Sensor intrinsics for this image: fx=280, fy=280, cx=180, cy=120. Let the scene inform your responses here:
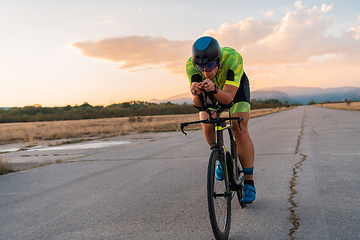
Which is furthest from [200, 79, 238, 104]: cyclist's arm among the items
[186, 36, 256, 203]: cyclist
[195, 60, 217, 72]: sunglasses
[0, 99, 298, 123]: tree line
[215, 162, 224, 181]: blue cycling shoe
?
[0, 99, 298, 123]: tree line

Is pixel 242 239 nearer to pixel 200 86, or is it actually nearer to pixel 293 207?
pixel 293 207

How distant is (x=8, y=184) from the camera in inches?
223

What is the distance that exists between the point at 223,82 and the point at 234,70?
0.30 meters

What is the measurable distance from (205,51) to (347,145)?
7.31 metres

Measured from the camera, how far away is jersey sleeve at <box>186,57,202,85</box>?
2.98m

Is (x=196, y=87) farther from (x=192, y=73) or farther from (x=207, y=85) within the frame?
(x=192, y=73)

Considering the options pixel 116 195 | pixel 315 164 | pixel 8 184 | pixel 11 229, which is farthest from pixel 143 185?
pixel 315 164

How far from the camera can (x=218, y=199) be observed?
8.35 feet

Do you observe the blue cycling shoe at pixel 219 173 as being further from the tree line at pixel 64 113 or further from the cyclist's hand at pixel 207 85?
the tree line at pixel 64 113

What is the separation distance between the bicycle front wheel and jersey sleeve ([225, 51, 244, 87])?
2.33 feet

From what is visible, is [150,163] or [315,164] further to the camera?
[150,163]

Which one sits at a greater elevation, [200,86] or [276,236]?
[200,86]

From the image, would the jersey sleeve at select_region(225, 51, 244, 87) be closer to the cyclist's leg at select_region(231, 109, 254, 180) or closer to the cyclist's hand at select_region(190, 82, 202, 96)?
the cyclist's hand at select_region(190, 82, 202, 96)

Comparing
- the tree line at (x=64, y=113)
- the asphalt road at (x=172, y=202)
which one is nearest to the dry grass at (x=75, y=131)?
the asphalt road at (x=172, y=202)
